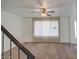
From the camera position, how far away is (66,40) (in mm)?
12352

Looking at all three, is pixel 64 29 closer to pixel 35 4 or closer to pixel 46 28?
pixel 46 28

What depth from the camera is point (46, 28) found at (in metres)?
12.6

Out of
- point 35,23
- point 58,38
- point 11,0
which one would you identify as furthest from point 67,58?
point 35,23

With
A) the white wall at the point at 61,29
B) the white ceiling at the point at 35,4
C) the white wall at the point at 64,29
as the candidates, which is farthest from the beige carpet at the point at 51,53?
the white wall at the point at 64,29

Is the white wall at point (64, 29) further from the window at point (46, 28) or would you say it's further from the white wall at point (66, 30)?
the window at point (46, 28)

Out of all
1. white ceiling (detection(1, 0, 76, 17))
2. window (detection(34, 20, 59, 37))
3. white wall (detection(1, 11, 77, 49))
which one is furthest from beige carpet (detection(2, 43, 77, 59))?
window (detection(34, 20, 59, 37))

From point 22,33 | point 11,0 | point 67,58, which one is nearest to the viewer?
point 11,0

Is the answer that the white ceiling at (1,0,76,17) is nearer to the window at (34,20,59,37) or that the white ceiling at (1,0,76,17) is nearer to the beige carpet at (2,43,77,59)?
the beige carpet at (2,43,77,59)

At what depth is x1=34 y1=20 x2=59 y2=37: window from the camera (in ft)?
40.7

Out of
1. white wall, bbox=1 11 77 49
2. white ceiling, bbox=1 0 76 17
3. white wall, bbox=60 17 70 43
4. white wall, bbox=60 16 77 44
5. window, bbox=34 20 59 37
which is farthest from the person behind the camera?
window, bbox=34 20 59 37

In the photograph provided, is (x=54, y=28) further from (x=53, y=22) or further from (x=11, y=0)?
(x=11, y=0)

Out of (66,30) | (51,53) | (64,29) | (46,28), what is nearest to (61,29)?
(64,29)

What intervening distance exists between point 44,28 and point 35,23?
890mm

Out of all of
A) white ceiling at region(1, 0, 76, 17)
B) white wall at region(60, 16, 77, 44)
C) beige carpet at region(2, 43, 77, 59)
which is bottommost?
beige carpet at region(2, 43, 77, 59)
